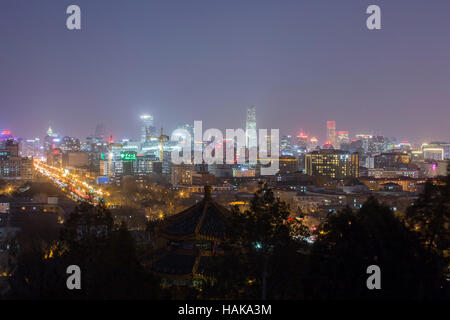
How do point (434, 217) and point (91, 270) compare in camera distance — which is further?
point (434, 217)

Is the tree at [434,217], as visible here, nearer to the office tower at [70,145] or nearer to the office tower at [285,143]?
the office tower at [285,143]

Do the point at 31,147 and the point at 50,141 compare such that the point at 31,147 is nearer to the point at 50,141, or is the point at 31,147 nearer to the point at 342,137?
the point at 50,141

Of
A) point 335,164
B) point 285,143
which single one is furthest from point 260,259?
point 285,143

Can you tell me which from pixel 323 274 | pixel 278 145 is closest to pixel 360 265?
pixel 323 274

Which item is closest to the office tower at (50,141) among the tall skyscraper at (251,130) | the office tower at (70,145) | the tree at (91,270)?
the office tower at (70,145)

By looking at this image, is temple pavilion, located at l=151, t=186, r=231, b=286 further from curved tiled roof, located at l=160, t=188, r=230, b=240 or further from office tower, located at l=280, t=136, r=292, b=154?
office tower, located at l=280, t=136, r=292, b=154

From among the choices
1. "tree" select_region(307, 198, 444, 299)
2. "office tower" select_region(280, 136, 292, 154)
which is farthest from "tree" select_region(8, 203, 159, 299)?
"office tower" select_region(280, 136, 292, 154)

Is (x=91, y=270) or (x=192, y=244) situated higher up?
(x=192, y=244)
